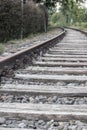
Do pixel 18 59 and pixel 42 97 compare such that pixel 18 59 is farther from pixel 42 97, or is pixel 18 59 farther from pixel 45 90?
pixel 42 97

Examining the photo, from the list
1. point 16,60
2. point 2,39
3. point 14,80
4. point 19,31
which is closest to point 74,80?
point 14,80

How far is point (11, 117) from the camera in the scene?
2.52 m

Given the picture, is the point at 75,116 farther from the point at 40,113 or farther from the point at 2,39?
the point at 2,39

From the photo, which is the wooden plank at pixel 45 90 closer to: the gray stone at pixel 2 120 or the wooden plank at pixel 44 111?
the wooden plank at pixel 44 111

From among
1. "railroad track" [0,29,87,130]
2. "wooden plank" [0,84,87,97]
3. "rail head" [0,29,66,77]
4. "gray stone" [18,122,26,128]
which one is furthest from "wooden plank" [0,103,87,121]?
"rail head" [0,29,66,77]

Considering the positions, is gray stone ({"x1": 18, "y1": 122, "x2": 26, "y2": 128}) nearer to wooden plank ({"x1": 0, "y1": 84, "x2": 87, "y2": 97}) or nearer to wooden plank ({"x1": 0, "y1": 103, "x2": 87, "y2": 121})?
wooden plank ({"x1": 0, "y1": 103, "x2": 87, "y2": 121})

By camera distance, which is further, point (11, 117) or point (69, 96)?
point (69, 96)

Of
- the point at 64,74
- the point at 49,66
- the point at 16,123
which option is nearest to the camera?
the point at 16,123

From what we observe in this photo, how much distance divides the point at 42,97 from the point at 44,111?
22.5 inches

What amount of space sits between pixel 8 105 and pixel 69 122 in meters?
0.66

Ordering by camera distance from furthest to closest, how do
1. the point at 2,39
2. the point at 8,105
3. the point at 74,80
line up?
the point at 2,39 → the point at 74,80 → the point at 8,105

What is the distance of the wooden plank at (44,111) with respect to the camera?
2.48m

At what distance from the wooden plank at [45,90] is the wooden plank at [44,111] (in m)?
0.44

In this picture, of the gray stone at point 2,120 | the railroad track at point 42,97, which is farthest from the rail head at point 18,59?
the gray stone at point 2,120
